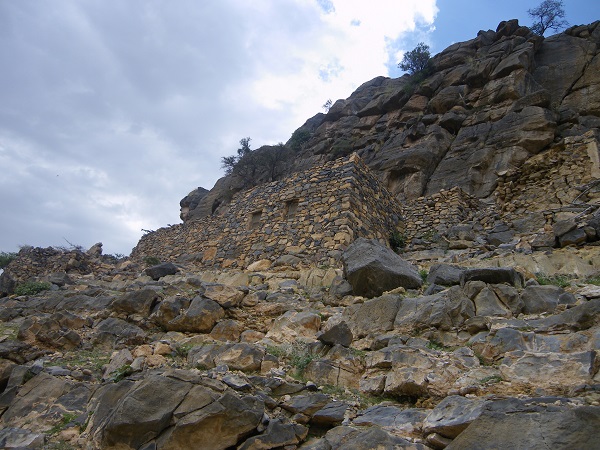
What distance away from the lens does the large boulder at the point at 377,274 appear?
7.51 metres

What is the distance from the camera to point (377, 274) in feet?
24.8

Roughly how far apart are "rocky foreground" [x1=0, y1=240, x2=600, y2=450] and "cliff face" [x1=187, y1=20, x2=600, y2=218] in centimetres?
1141

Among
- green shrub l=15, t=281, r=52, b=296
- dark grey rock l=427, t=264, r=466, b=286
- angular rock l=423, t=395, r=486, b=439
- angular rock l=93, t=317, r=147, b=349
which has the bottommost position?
angular rock l=423, t=395, r=486, b=439

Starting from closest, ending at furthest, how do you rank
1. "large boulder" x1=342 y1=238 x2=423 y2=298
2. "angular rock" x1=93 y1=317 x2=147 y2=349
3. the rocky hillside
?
the rocky hillside < "angular rock" x1=93 y1=317 x2=147 y2=349 < "large boulder" x1=342 y1=238 x2=423 y2=298

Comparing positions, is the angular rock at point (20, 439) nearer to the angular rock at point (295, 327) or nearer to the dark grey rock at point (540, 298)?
the angular rock at point (295, 327)

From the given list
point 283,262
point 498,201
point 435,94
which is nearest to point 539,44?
point 435,94

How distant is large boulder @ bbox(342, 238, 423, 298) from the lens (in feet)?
24.6

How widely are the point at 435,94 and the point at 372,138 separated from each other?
5.08 m

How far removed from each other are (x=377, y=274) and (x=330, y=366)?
2.79m

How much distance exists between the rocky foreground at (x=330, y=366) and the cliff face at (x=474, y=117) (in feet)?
37.4

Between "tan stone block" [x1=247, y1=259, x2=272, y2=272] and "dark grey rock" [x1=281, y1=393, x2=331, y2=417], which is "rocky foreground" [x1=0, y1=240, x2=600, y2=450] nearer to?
"dark grey rock" [x1=281, y1=393, x2=331, y2=417]

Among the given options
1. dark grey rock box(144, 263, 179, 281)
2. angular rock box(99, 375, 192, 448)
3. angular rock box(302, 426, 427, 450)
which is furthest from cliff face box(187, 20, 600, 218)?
angular rock box(99, 375, 192, 448)

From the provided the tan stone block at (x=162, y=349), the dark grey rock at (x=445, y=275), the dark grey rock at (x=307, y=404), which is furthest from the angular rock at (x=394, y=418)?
the dark grey rock at (x=445, y=275)

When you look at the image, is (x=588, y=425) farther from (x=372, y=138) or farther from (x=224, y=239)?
(x=372, y=138)
